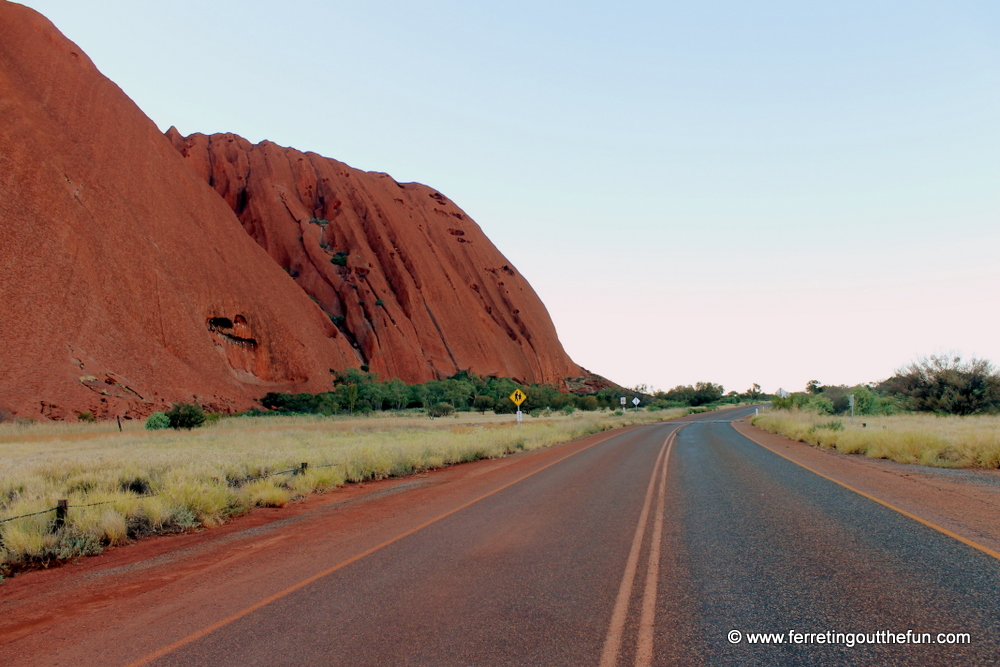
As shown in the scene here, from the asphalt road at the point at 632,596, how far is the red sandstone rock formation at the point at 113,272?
3623cm

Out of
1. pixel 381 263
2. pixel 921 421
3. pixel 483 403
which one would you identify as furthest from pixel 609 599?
pixel 381 263

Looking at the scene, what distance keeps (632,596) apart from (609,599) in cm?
21

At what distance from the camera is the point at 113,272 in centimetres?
4397

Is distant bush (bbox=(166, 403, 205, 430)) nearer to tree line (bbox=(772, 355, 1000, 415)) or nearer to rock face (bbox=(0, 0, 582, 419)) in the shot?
rock face (bbox=(0, 0, 582, 419))

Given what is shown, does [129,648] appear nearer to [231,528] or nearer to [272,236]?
[231,528]

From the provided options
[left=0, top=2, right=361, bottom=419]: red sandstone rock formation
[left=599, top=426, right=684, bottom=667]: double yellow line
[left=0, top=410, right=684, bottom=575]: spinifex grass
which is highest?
[left=0, top=2, right=361, bottom=419]: red sandstone rock formation

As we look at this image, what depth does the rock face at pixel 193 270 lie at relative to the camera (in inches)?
1534

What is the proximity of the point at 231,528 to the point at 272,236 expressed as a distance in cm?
7450

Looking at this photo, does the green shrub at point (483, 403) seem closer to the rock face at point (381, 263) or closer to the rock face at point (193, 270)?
the rock face at point (381, 263)

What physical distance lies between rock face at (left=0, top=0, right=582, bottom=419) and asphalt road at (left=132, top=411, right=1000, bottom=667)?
3657 cm

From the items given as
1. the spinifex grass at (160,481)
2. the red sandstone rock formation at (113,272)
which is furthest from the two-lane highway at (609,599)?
the red sandstone rock formation at (113,272)

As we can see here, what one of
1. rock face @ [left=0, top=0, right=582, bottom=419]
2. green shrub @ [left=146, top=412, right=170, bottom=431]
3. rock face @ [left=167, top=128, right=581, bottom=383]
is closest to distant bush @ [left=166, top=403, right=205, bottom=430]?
green shrub @ [left=146, top=412, right=170, bottom=431]

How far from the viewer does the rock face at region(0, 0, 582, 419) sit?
3897cm

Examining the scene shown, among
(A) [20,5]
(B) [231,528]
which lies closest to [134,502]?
(B) [231,528]
